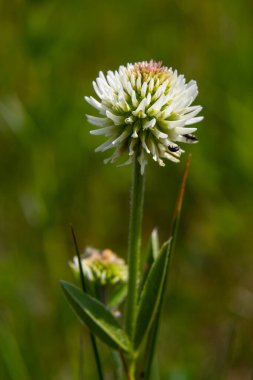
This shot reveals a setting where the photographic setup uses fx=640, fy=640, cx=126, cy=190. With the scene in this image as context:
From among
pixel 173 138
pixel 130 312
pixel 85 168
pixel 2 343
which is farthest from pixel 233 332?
pixel 85 168

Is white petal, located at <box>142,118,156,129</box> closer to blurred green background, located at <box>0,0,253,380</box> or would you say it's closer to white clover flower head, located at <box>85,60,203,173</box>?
white clover flower head, located at <box>85,60,203,173</box>

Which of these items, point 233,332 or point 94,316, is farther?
point 233,332

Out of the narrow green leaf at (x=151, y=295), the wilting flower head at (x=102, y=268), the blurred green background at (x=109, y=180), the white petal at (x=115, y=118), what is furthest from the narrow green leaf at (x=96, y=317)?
the blurred green background at (x=109, y=180)

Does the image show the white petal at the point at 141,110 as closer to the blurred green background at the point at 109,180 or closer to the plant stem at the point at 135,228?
the plant stem at the point at 135,228

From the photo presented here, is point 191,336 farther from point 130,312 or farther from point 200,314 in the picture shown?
point 130,312

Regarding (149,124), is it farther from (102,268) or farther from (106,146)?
(102,268)

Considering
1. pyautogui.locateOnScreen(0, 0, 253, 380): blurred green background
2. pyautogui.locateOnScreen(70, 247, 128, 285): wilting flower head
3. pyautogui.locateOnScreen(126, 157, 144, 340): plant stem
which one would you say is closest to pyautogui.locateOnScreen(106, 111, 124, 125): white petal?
pyautogui.locateOnScreen(126, 157, 144, 340): plant stem
